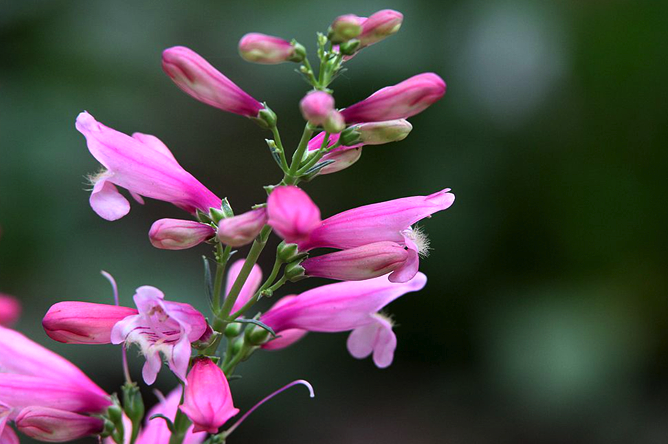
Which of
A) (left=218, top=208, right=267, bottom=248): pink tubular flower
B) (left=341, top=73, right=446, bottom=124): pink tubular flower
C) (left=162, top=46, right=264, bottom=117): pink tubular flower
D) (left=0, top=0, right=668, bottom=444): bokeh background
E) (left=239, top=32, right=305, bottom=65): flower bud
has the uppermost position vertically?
(left=239, top=32, right=305, bottom=65): flower bud

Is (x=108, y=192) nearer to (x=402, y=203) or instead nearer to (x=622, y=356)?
(x=402, y=203)

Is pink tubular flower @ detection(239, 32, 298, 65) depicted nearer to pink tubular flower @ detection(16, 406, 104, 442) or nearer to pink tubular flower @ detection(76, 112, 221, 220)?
pink tubular flower @ detection(76, 112, 221, 220)

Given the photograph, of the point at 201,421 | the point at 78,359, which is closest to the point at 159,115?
the point at 78,359

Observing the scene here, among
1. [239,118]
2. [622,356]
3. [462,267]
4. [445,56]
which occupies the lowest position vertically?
[622,356]

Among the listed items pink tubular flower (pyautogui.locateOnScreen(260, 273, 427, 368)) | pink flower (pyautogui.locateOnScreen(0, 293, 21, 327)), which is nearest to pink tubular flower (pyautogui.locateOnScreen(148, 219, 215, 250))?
pink tubular flower (pyautogui.locateOnScreen(260, 273, 427, 368))

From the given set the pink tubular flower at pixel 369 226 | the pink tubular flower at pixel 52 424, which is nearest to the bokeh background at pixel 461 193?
the pink tubular flower at pixel 52 424
